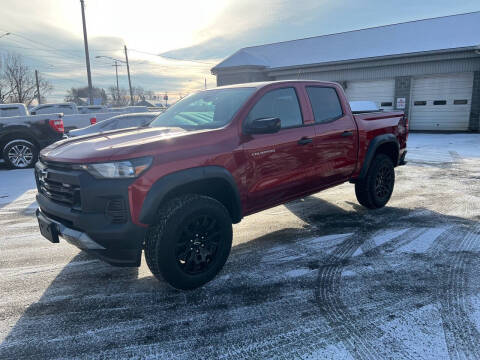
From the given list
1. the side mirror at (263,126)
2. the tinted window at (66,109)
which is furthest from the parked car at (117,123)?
the tinted window at (66,109)

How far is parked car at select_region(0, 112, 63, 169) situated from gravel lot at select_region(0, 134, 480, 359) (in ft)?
18.2

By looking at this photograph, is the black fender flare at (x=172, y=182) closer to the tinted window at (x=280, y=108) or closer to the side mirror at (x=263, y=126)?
the side mirror at (x=263, y=126)

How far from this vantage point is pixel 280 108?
13.2 ft

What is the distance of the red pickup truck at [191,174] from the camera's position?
2803mm

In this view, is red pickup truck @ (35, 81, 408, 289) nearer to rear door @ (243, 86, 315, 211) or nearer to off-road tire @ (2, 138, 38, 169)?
rear door @ (243, 86, 315, 211)

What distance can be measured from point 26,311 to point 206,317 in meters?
1.58

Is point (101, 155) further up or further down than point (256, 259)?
further up

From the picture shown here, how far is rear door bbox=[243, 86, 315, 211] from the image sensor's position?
358 centimetres

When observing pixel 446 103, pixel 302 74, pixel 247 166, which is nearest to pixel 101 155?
pixel 247 166

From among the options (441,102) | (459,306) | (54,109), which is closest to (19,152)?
(54,109)

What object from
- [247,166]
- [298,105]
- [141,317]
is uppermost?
[298,105]

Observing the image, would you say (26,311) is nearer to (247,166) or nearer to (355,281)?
(247,166)

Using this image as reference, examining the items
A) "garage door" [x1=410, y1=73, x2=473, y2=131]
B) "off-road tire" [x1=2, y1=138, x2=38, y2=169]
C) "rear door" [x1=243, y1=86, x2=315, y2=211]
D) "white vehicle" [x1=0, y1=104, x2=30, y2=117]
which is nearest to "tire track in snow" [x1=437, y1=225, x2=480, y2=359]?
"rear door" [x1=243, y1=86, x2=315, y2=211]

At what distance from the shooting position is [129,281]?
11.5ft
